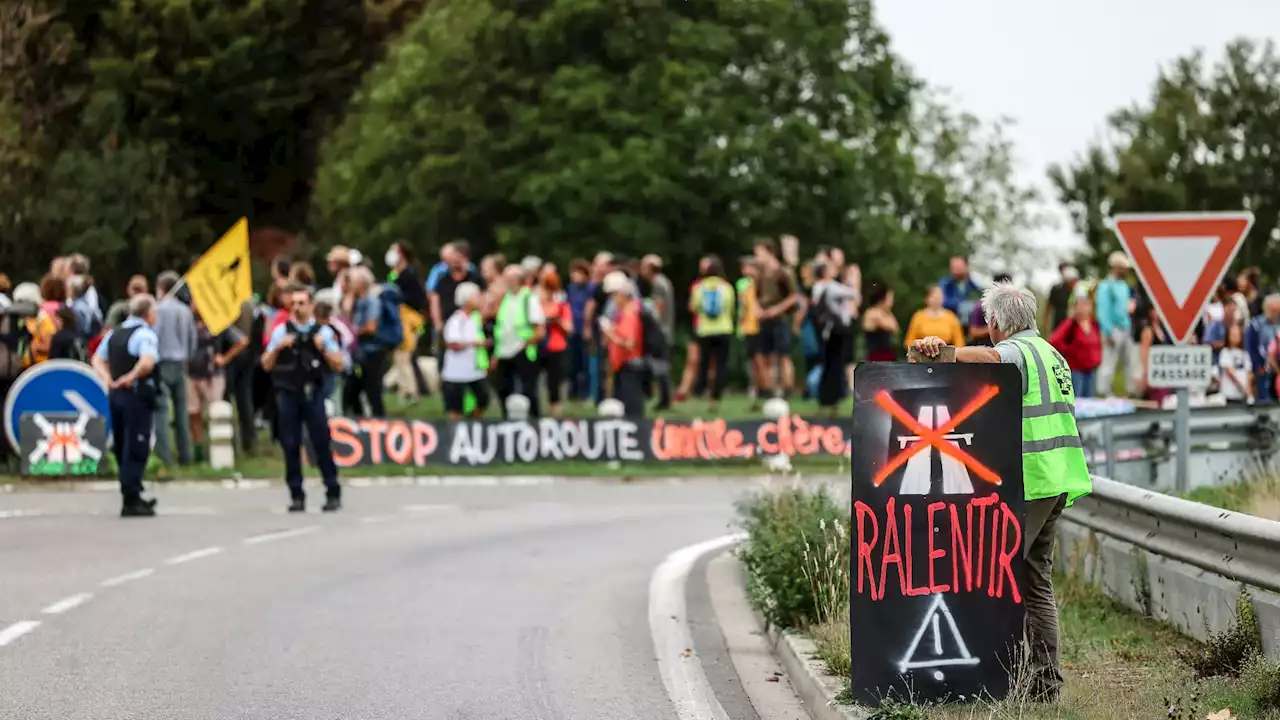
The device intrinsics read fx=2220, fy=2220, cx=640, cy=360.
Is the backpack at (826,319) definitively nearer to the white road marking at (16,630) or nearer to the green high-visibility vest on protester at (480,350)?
the green high-visibility vest on protester at (480,350)

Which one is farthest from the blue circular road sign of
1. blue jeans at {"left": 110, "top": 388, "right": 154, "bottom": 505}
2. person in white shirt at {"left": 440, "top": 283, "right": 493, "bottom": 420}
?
person in white shirt at {"left": 440, "top": 283, "right": 493, "bottom": 420}

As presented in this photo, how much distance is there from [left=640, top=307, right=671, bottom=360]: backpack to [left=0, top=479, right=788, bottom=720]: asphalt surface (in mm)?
4900

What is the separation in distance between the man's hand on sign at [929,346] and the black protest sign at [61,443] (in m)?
15.6

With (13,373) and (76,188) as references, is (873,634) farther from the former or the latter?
(76,188)

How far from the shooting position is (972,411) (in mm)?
8992

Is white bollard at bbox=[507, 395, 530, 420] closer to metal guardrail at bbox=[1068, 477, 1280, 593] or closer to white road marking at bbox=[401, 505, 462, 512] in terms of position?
white road marking at bbox=[401, 505, 462, 512]

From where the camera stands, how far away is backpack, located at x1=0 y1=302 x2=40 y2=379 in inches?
922

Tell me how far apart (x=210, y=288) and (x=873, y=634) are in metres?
16.0

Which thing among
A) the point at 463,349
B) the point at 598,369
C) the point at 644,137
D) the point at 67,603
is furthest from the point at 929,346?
the point at 644,137

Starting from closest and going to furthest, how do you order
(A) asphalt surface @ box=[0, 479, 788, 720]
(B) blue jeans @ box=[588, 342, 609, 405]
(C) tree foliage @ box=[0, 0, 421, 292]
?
(A) asphalt surface @ box=[0, 479, 788, 720] → (B) blue jeans @ box=[588, 342, 609, 405] → (C) tree foliage @ box=[0, 0, 421, 292]

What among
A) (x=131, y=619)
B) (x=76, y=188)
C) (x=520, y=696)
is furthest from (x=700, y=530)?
(x=76, y=188)

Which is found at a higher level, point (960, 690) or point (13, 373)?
point (13, 373)

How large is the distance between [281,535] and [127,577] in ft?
10.6

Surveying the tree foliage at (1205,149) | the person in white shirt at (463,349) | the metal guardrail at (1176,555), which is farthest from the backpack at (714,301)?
the tree foliage at (1205,149)
